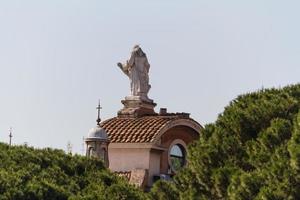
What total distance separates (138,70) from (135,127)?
2.55 meters

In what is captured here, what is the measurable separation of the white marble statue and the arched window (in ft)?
7.62

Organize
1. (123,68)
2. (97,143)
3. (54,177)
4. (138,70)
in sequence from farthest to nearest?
(123,68), (138,70), (97,143), (54,177)

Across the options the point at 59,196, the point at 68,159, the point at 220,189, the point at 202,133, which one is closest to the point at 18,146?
the point at 68,159

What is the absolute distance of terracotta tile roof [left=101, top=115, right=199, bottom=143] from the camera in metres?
34.1

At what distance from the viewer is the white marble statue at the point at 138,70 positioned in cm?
3638

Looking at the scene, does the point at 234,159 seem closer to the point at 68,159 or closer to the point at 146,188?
the point at 68,159

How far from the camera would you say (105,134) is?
111 ft

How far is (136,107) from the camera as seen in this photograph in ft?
118

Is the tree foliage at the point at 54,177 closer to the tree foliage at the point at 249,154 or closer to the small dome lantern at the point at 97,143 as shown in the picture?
the tree foliage at the point at 249,154

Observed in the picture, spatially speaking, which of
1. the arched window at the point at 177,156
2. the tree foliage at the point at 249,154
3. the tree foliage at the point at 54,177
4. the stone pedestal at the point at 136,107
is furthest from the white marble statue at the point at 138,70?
the tree foliage at the point at 249,154

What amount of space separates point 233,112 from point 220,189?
170 cm

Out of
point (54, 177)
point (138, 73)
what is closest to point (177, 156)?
point (138, 73)

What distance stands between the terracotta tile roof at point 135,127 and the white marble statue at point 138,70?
1.50 meters

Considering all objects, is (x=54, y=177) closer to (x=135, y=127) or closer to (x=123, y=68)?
(x=135, y=127)
